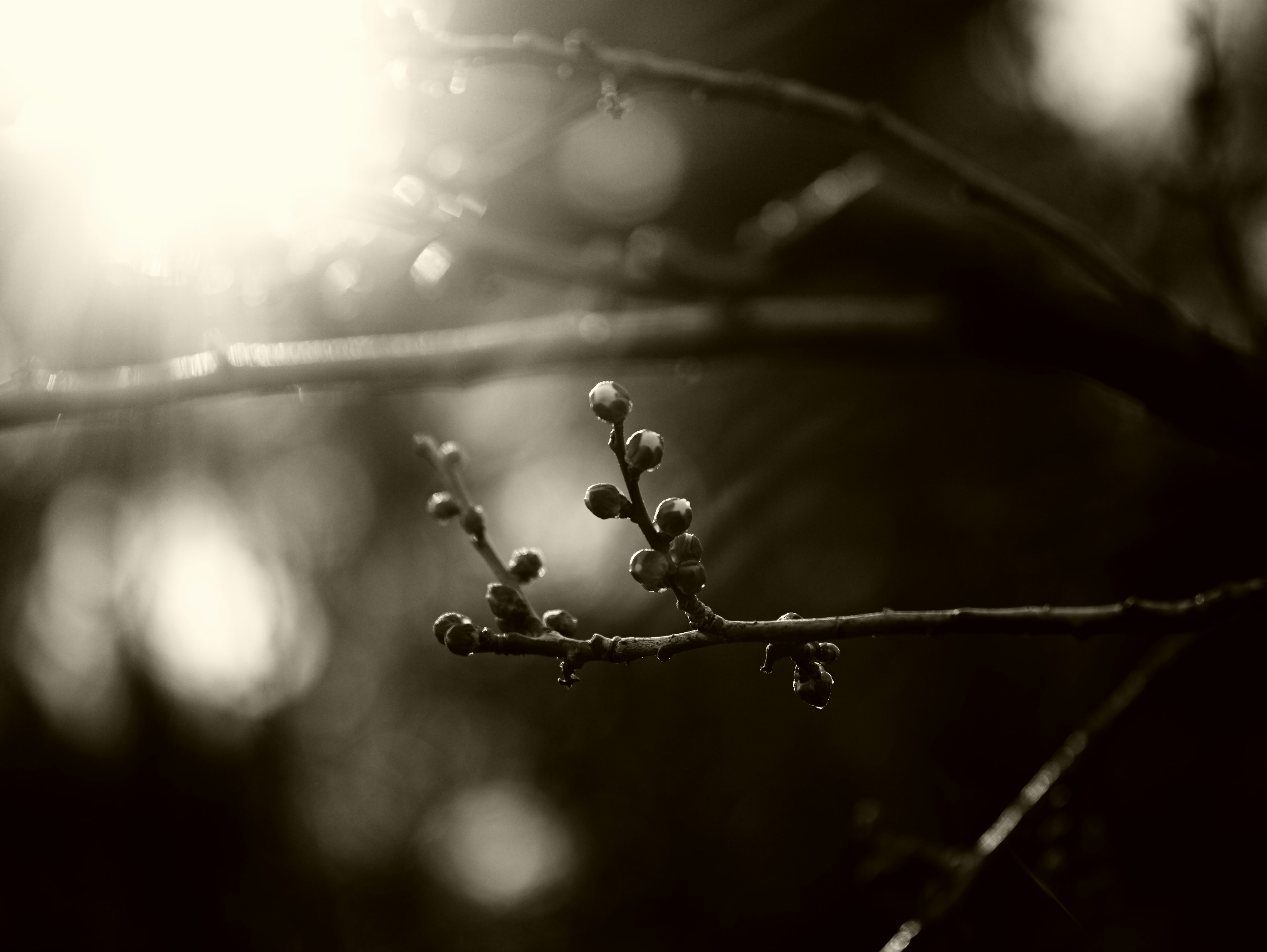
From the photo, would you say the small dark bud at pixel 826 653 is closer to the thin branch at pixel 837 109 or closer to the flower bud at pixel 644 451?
the flower bud at pixel 644 451

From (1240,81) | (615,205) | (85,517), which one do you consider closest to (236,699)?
(85,517)

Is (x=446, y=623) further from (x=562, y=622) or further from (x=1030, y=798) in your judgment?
(x=1030, y=798)

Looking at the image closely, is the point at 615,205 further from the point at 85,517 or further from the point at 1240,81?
the point at 85,517

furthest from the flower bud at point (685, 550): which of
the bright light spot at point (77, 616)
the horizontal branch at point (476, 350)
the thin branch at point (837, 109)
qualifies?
the bright light spot at point (77, 616)

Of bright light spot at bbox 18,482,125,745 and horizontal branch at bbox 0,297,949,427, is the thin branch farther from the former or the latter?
bright light spot at bbox 18,482,125,745

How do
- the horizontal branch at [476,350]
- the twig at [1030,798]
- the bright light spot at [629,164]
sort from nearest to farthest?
the twig at [1030,798]
the horizontal branch at [476,350]
the bright light spot at [629,164]

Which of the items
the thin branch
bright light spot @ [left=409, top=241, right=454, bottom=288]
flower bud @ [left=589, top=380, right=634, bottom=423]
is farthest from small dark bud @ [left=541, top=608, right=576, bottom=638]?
bright light spot @ [left=409, top=241, right=454, bottom=288]

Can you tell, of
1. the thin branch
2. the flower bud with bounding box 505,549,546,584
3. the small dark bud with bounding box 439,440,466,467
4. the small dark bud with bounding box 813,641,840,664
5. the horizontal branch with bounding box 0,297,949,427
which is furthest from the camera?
the horizontal branch with bounding box 0,297,949,427
